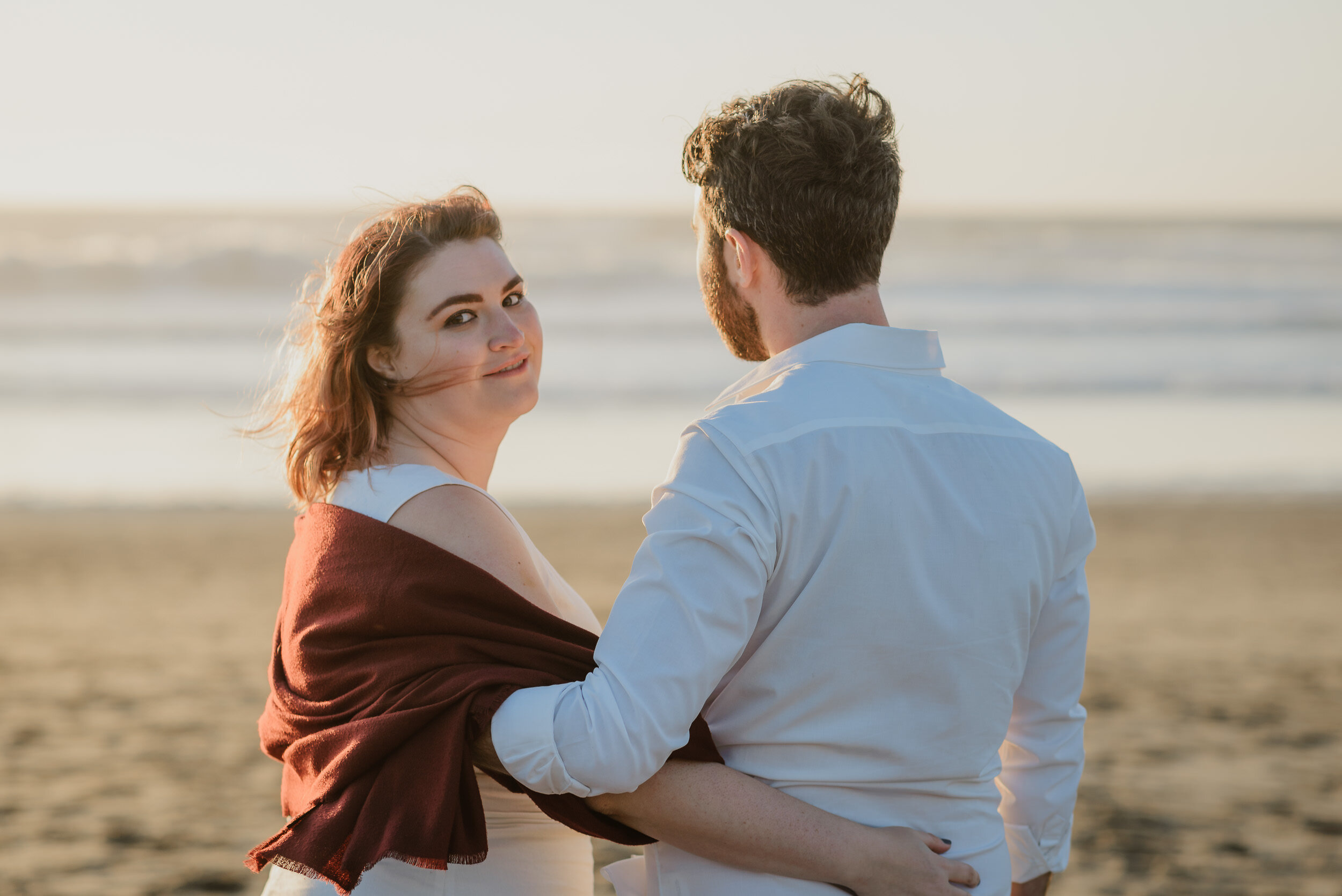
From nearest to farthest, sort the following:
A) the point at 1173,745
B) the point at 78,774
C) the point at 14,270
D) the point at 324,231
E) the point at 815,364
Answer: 1. the point at 815,364
2. the point at 78,774
3. the point at 1173,745
4. the point at 14,270
5. the point at 324,231

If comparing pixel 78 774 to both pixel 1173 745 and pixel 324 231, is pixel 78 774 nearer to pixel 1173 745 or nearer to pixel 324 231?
pixel 1173 745

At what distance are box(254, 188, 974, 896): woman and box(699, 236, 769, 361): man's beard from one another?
525 mm

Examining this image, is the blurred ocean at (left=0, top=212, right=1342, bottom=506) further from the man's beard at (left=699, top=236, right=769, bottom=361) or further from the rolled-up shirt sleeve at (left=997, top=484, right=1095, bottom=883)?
the rolled-up shirt sleeve at (left=997, top=484, right=1095, bottom=883)

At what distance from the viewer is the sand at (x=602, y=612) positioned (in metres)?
4.27

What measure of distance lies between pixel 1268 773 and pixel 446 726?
4356mm

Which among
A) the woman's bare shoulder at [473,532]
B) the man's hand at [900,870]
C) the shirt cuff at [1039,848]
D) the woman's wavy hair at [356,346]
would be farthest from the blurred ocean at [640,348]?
the shirt cuff at [1039,848]

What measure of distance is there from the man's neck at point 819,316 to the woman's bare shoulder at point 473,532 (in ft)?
2.04

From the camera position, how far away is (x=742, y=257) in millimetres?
1853

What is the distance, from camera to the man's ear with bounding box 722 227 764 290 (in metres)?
1.84

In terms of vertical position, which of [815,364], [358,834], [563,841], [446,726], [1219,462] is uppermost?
[815,364]

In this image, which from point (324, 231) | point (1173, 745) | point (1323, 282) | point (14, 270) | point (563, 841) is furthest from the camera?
point (324, 231)

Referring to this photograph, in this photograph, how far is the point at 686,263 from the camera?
25.9m

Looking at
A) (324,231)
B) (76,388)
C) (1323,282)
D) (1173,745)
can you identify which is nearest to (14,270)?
(324,231)

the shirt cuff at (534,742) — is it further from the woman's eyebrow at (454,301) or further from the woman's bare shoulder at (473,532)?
the woman's eyebrow at (454,301)
